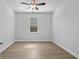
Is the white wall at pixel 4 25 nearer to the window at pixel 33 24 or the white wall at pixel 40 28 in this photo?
the white wall at pixel 40 28

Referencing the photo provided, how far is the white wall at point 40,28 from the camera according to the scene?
990 centimetres

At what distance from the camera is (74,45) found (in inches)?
190

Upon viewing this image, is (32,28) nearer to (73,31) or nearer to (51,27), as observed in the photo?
(51,27)

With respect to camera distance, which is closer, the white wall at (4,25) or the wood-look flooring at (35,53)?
the wood-look flooring at (35,53)

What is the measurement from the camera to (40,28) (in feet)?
32.9

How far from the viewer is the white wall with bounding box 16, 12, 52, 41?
32.5ft

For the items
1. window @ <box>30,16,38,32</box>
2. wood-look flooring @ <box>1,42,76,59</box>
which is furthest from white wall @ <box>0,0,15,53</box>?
window @ <box>30,16,38,32</box>

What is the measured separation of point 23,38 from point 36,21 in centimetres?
174

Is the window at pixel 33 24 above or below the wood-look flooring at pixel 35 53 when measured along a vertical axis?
above

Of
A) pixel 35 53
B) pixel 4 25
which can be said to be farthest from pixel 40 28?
pixel 35 53

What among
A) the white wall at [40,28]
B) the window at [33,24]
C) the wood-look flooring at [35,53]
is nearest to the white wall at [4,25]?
the wood-look flooring at [35,53]

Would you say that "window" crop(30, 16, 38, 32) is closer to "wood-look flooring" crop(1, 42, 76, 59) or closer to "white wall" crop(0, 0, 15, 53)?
"white wall" crop(0, 0, 15, 53)

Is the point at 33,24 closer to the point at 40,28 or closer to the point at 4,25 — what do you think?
the point at 40,28

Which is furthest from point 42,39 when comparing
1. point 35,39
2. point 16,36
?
point 16,36
